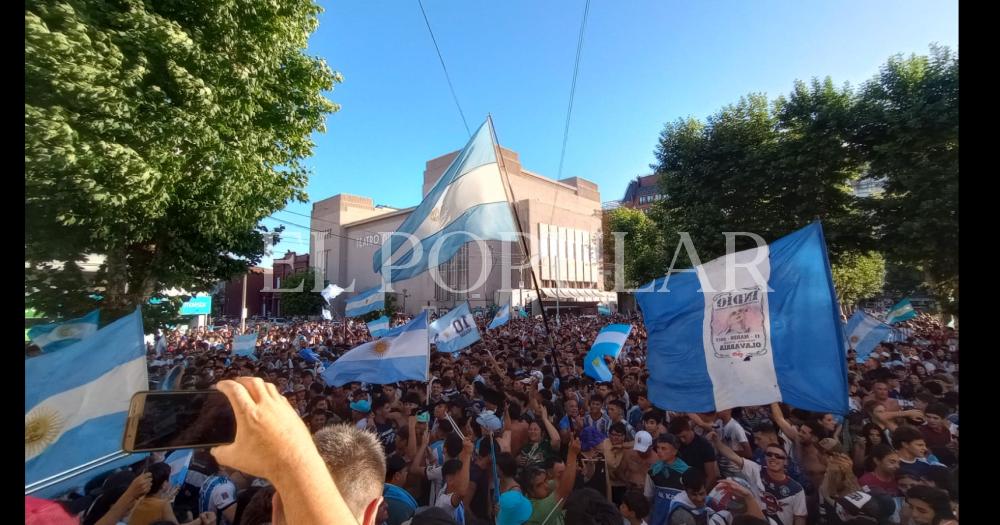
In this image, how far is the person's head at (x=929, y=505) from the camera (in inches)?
123

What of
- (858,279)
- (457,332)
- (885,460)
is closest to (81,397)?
(885,460)

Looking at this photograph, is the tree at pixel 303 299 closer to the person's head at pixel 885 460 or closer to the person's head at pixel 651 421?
the person's head at pixel 651 421

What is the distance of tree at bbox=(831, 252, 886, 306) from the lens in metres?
22.9

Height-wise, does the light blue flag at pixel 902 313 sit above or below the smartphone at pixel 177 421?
below

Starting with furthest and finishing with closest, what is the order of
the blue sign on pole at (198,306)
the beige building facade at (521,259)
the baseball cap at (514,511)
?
the beige building facade at (521,259) → the blue sign on pole at (198,306) → the baseball cap at (514,511)

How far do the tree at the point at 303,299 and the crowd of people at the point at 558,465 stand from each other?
187 ft

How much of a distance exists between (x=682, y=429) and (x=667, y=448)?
2.06 ft

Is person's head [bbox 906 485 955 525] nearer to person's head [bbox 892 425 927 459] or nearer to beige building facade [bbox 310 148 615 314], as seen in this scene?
person's head [bbox 892 425 927 459]

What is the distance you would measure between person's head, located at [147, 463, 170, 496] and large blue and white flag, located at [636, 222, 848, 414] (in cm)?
441

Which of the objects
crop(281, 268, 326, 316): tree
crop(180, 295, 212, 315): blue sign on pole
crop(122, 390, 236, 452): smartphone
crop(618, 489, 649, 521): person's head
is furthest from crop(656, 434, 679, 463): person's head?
crop(281, 268, 326, 316): tree

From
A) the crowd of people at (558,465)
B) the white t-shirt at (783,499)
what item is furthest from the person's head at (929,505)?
the white t-shirt at (783,499)

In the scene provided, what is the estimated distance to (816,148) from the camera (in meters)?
14.8
